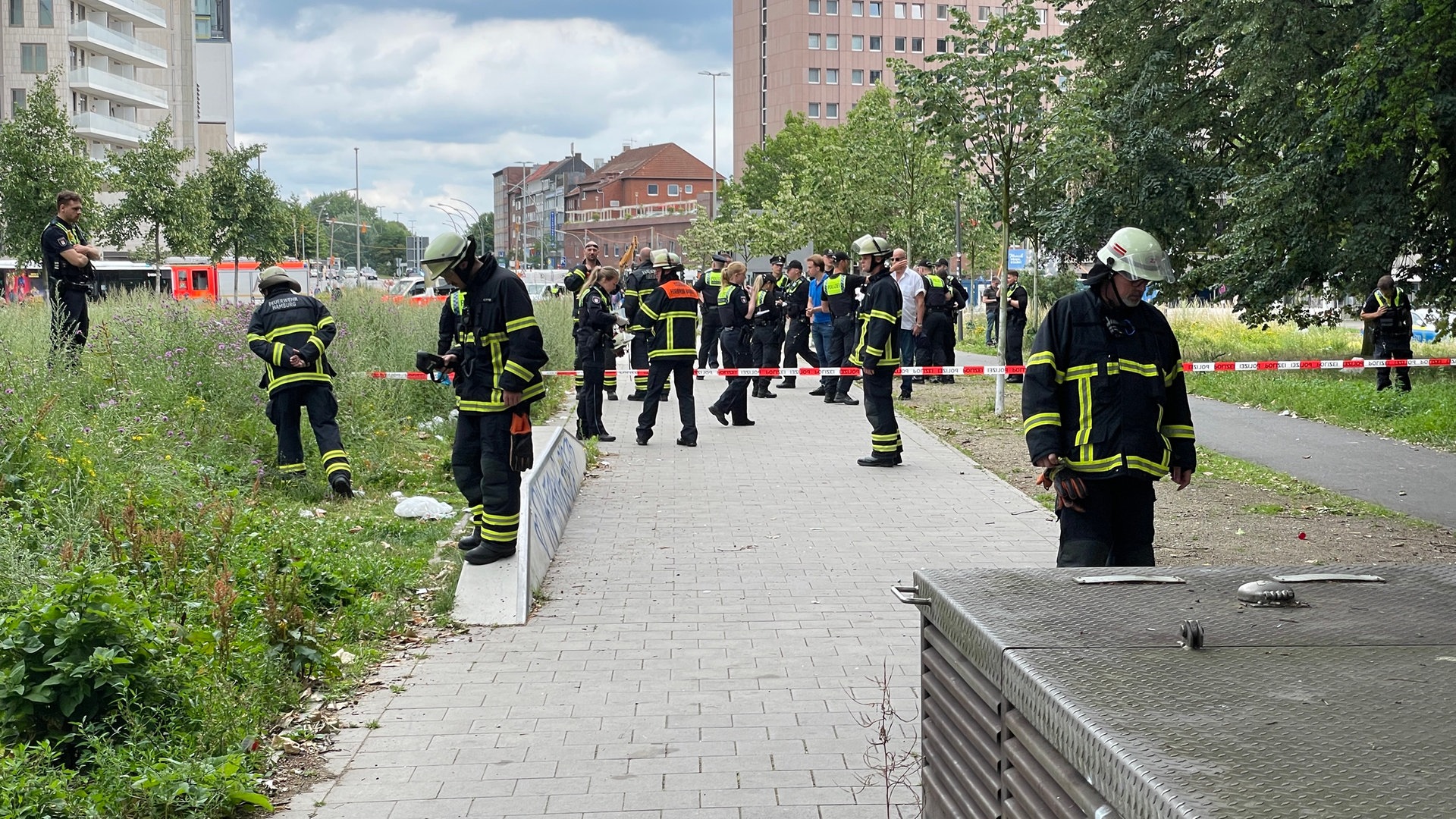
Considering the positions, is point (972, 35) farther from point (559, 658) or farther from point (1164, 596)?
point (1164, 596)

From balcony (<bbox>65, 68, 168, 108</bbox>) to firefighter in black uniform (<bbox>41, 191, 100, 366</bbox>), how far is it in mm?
69308

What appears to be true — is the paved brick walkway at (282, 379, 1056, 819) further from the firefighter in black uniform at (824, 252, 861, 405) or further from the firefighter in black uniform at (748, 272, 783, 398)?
the firefighter in black uniform at (748, 272, 783, 398)

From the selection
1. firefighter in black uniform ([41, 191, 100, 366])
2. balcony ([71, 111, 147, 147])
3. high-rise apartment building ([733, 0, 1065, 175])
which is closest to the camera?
firefighter in black uniform ([41, 191, 100, 366])

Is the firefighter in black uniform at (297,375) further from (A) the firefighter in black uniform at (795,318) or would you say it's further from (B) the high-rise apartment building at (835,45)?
(B) the high-rise apartment building at (835,45)

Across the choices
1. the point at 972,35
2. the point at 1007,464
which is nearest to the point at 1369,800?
the point at 1007,464

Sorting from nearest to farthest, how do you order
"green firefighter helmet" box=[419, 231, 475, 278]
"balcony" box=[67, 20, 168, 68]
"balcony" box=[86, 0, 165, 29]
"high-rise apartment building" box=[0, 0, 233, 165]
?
"green firefighter helmet" box=[419, 231, 475, 278], "high-rise apartment building" box=[0, 0, 233, 165], "balcony" box=[67, 20, 168, 68], "balcony" box=[86, 0, 165, 29]

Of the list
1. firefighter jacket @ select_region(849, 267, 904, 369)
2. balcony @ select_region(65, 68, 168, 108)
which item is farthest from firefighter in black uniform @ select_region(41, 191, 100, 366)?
balcony @ select_region(65, 68, 168, 108)

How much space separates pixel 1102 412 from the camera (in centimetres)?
583

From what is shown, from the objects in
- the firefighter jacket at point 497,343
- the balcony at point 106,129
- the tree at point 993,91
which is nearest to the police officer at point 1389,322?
the tree at point 993,91

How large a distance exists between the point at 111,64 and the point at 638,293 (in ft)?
256

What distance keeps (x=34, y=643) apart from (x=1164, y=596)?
12.7 feet

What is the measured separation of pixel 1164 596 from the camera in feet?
10.6

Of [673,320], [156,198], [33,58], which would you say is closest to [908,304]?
[673,320]

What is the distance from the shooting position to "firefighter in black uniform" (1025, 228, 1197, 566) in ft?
19.0
